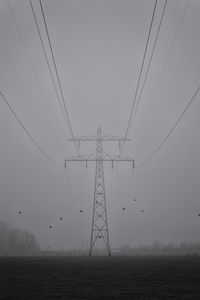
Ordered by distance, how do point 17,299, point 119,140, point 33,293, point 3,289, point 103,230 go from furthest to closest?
point 103,230, point 119,140, point 3,289, point 33,293, point 17,299

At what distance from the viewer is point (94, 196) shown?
74500 millimetres

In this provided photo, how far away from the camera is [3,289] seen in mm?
22266

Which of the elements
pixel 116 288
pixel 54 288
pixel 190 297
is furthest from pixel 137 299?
pixel 54 288

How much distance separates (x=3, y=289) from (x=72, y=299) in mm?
5621

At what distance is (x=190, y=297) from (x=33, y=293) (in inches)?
308

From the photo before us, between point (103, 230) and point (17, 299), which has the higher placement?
point (103, 230)

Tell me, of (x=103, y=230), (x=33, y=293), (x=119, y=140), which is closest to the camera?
(x=33, y=293)

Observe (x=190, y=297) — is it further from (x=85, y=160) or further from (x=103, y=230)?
(x=103, y=230)

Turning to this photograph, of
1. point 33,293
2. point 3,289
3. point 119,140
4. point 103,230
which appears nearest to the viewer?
point 33,293

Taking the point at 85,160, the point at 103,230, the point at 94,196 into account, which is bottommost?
the point at 103,230

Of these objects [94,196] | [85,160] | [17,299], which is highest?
[85,160]

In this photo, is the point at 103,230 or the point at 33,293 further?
the point at 103,230

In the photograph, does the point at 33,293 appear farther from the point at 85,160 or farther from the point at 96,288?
the point at 85,160

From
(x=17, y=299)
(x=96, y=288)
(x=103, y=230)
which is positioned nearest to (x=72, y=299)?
(x=17, y=299)
